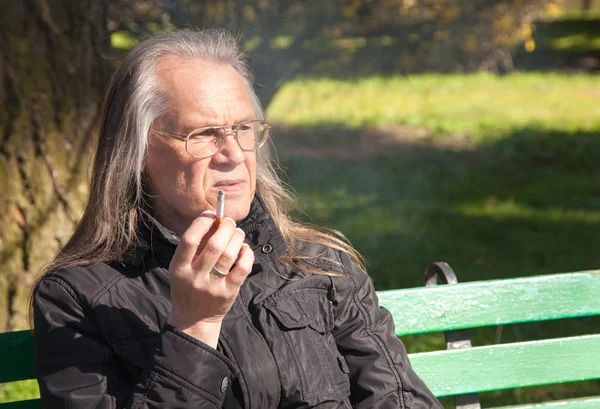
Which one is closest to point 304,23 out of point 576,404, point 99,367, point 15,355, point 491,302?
point 491,302

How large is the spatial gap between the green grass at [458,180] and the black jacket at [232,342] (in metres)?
1.49

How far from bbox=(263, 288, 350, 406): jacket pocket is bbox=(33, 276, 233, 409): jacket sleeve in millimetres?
264

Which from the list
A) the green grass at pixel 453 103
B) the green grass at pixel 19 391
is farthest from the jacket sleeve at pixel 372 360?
the green grass at pixel 453 103

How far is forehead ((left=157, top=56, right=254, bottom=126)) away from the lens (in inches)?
86.2

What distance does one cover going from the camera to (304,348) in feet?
7.30

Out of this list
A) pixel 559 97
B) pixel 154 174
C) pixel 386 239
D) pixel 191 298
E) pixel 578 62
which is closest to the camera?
pixel 191 298

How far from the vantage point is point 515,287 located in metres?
2.77

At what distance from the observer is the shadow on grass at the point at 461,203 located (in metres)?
5.98

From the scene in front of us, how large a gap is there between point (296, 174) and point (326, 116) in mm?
3647

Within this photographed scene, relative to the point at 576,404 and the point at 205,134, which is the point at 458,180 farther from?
the point at 205,134

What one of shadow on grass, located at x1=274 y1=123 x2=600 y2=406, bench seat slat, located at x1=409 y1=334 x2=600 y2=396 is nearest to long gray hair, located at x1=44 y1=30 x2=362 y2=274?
bench seat slat, located at x1=409 y1=334 x2=600 y2=396

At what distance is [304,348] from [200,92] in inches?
28.1

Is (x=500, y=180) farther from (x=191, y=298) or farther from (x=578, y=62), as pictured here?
(x=578, y=62)

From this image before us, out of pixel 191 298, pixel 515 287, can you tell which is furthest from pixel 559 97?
pixel 191 298
